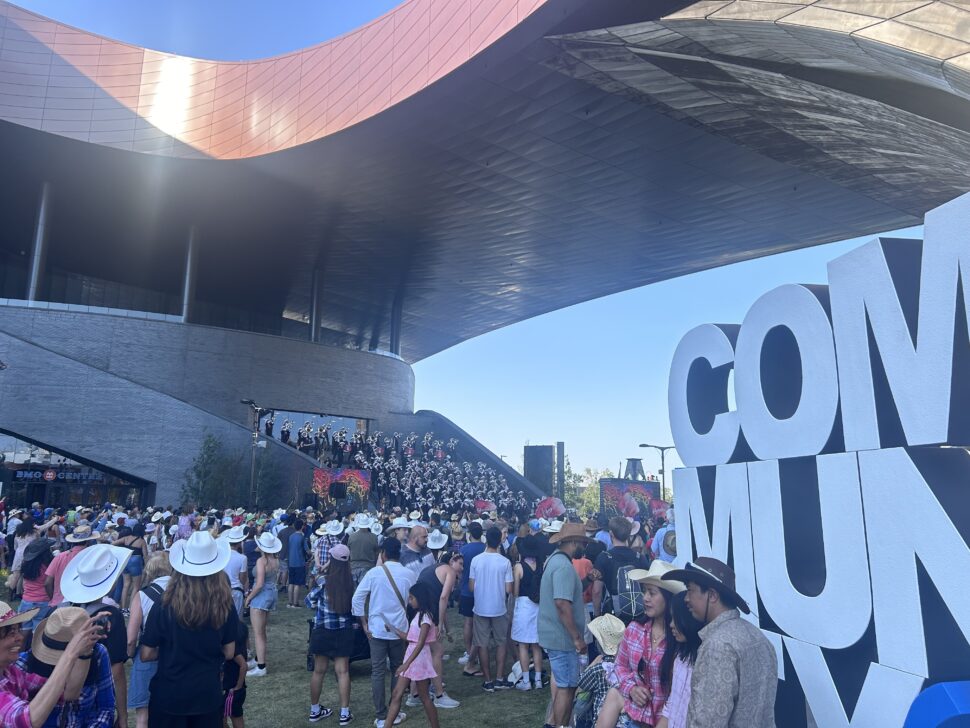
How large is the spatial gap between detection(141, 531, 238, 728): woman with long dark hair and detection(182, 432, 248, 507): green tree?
24338mm

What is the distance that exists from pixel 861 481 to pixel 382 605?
4.37m

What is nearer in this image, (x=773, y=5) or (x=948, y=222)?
(x=948, y=222)

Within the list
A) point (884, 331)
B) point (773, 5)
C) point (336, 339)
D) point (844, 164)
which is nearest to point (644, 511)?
point (844, 164)

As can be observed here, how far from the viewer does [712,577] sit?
3791 mm

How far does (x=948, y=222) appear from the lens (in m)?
4.20

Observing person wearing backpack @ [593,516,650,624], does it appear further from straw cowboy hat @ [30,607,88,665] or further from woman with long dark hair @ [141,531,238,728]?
straw cowboy hat @ [30,607,88,665]

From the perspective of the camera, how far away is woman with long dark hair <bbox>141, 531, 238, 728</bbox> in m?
4.35

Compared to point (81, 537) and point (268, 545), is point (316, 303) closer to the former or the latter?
point (268, 545)

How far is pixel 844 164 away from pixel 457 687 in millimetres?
20900

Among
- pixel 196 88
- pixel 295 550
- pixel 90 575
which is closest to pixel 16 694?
pixel 90 575

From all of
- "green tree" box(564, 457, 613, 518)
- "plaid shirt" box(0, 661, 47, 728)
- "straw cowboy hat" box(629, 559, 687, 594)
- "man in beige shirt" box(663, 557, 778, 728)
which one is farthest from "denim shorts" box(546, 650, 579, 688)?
"green tree" box(564, 457, 613, 518)

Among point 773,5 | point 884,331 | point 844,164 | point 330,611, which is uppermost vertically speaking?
point 844,164

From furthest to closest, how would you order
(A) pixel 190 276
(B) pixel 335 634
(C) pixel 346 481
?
(A) pixel 190 276 < (C) pixel 346 481 < (B) pixel 335 634

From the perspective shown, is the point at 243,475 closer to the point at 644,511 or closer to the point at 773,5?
the point at 644,511
